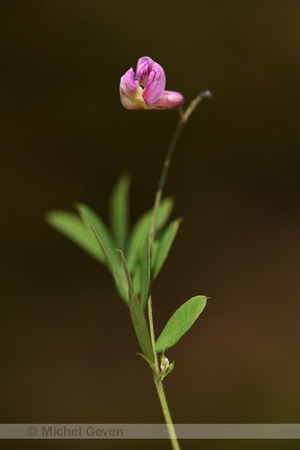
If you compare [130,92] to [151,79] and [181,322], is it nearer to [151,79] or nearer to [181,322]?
[151,79]

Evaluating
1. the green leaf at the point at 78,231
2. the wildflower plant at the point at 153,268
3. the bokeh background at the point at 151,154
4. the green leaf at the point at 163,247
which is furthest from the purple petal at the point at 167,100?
the bokeh background at the point at 151,154

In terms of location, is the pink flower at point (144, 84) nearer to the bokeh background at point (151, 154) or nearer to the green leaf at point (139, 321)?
the green leaf at point (139, 321)

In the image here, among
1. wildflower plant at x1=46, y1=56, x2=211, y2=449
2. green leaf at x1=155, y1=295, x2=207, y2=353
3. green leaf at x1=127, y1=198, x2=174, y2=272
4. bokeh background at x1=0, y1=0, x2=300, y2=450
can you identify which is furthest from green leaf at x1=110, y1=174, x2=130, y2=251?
bokeh background at x1=0, y1=0, x2=300, y2=450

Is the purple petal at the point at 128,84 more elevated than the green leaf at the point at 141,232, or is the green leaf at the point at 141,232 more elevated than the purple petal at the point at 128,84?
the purple petal at the point at 128,84

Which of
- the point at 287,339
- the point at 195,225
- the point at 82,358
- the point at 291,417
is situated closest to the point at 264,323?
the point at 287,339

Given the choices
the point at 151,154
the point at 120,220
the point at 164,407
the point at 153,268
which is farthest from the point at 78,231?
the point at 151,154

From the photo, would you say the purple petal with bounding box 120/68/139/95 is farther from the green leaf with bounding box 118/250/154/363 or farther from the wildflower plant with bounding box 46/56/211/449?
the green leaf with bounding box 118/250/154/363

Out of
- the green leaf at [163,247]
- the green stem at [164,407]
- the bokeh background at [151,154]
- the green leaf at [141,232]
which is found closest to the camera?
the green stem at [164,407]
